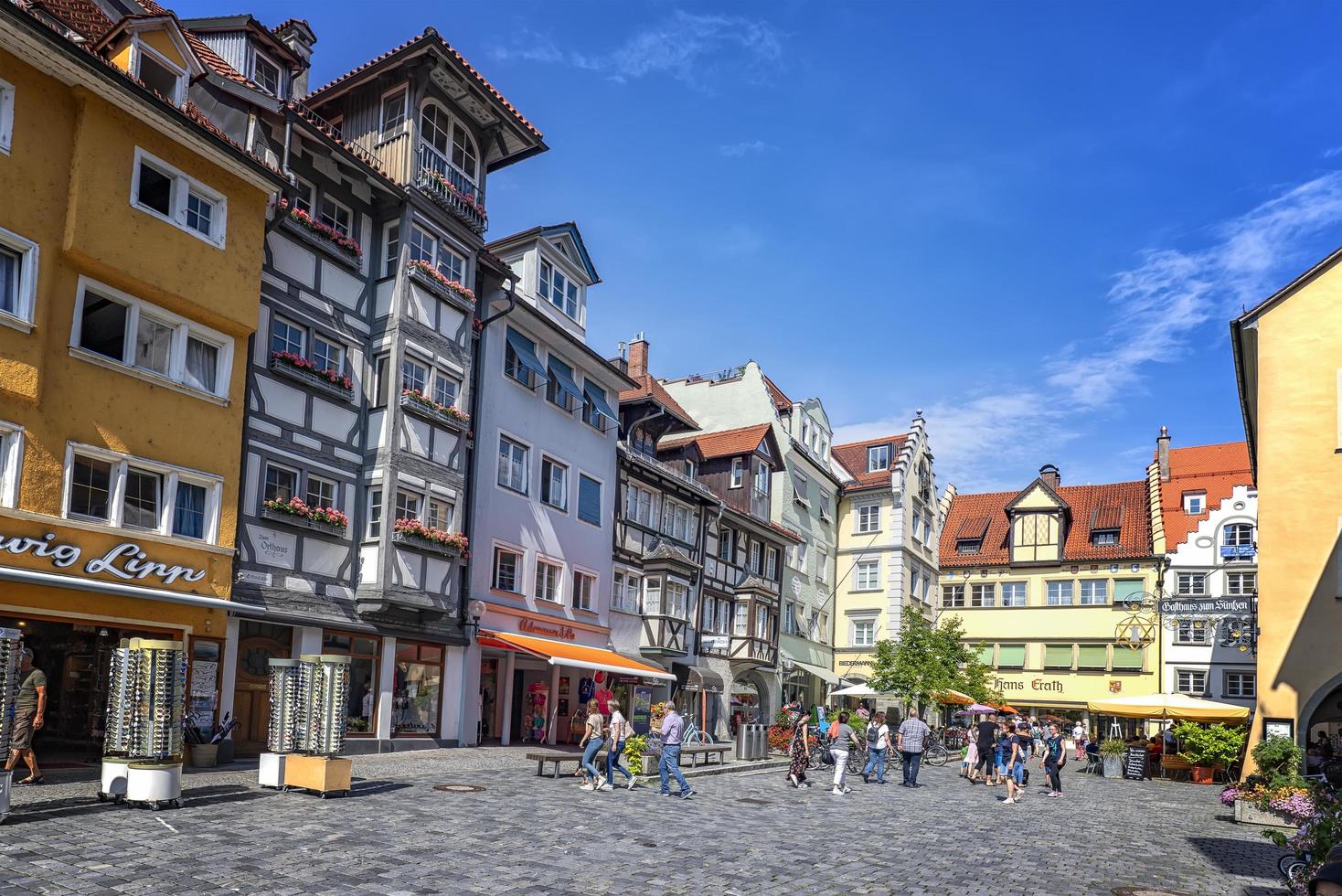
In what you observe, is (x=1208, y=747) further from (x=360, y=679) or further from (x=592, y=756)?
(x=360, y=679)

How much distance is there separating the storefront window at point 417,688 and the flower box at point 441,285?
8201mm

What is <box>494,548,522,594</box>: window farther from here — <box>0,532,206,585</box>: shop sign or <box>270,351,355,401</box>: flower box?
<box>0,532,206,585</box>: shop sign

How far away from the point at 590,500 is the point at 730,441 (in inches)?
509

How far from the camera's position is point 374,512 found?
2547cm

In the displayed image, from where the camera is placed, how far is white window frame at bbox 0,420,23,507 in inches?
683

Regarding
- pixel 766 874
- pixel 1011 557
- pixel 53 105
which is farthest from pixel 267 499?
pixel 1011 557

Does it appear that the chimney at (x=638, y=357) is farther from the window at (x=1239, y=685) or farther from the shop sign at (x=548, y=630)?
the window at (x=1239, y=685)

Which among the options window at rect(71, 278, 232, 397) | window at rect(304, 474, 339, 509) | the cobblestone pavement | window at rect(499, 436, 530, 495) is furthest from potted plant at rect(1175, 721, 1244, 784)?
window at rect(71, 278, 232, 397)

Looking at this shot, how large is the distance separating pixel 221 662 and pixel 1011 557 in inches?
1968

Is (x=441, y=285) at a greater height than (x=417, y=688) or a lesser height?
greater

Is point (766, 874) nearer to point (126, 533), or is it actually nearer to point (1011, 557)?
point (126, 533)

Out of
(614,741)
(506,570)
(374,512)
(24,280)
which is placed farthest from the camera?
(506,570)

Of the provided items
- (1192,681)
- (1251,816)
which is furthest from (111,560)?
(1192,681)

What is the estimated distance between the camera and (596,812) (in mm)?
17141
